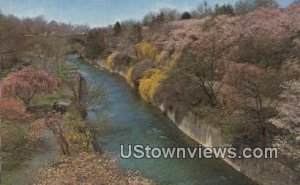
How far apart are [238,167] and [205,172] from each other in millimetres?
1932

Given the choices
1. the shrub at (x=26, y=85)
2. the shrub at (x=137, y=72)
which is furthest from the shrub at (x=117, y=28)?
the shrub at (x=26, y=85)

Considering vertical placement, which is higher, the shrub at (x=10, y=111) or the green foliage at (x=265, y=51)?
the green foliage at (x=265, y=51)

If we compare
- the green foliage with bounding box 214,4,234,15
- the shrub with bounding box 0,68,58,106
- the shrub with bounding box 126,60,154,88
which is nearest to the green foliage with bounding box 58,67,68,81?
the shrub with bounding box 126,60,154,88

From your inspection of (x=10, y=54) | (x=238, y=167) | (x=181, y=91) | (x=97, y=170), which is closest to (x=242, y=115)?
(x=238, y=167)

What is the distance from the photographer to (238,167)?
26.9 metres

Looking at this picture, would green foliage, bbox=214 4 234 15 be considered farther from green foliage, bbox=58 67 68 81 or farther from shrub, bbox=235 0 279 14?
green foliage, bbox=58 67 68 81

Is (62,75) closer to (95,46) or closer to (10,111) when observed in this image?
(10,111)

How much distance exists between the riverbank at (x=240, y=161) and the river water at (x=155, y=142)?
0.41m

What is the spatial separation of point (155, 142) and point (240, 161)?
7.03 metres

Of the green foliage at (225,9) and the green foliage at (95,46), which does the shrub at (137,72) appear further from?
the green foliage at (95,46)

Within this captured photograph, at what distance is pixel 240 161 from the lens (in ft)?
87.9

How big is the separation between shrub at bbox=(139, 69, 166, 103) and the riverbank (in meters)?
3.42

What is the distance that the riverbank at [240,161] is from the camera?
22.9 meters

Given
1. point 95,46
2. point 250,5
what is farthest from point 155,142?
point 95,46
